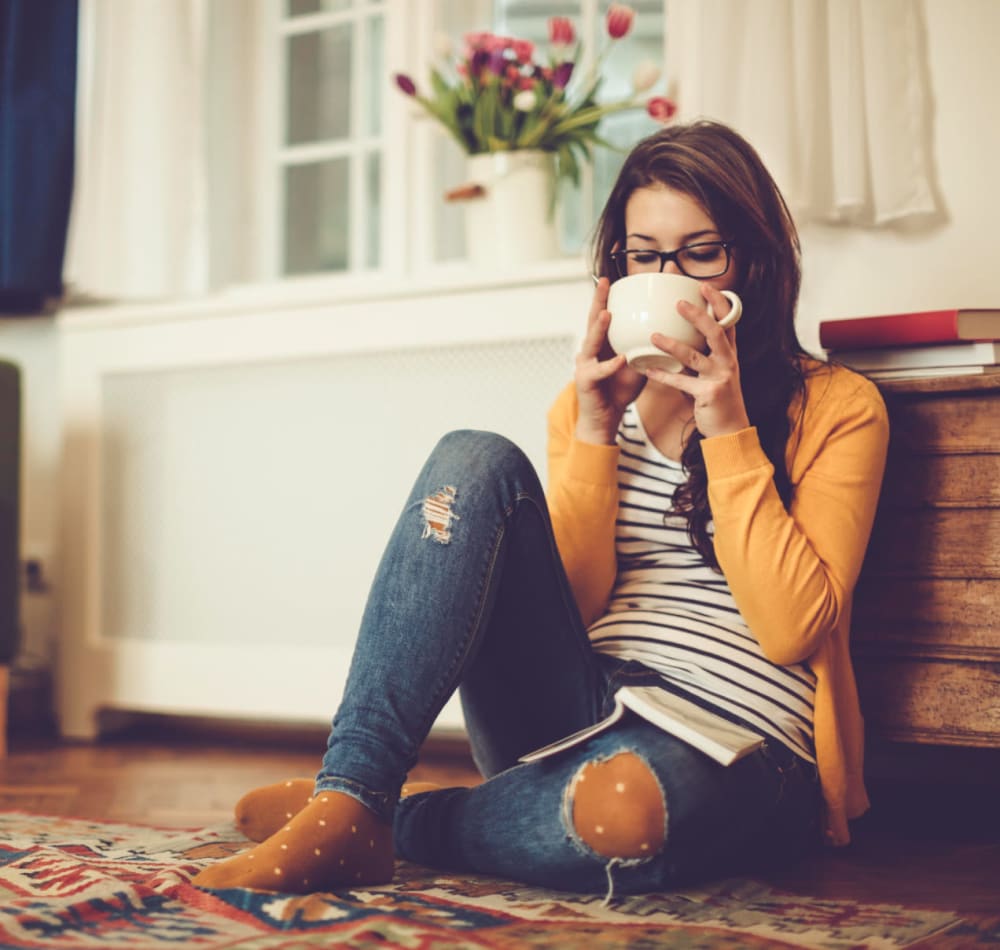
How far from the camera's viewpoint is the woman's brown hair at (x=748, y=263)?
111 centimetres

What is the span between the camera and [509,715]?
112 centimetres

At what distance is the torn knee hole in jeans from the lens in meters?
1.01

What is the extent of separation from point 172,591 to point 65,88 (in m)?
0.93

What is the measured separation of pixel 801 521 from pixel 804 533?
0.04 ft

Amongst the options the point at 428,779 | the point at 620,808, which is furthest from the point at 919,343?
the point at 428,779

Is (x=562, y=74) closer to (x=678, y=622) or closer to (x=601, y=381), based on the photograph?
(x=601, y=381)

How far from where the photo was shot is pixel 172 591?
199 cm

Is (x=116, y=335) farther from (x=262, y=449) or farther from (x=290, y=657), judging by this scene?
(x=290, y=657)

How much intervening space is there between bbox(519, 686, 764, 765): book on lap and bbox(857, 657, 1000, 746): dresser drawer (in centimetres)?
30

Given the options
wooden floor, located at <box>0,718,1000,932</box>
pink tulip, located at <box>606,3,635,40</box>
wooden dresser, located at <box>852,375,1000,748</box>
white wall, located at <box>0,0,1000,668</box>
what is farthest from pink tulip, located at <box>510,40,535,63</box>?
wooden floor, located at <box>0,718,1000,932</box>

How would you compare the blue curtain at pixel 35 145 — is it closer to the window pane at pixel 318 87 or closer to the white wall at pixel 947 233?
the window pane at pixel 318 87

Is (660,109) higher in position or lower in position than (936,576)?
higher

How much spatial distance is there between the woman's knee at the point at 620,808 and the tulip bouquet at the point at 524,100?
1.11 m

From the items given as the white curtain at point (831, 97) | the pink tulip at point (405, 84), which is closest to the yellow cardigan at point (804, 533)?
the white curtain at point (831, 97)
